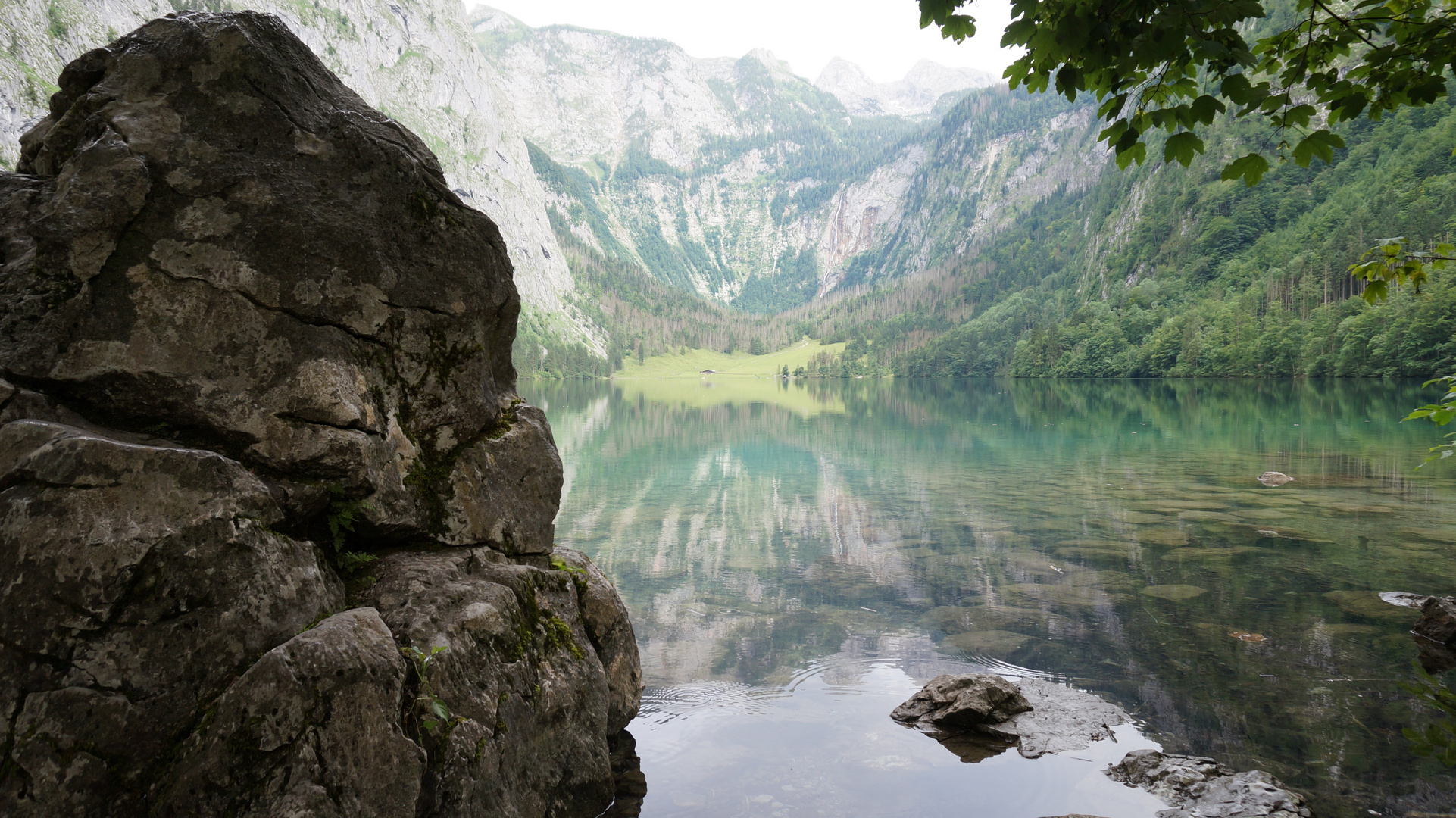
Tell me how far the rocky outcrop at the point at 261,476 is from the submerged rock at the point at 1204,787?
5280mm

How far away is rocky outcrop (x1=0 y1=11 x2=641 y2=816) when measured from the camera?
389cm

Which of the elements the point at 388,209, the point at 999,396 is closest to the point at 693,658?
the point at 388,209

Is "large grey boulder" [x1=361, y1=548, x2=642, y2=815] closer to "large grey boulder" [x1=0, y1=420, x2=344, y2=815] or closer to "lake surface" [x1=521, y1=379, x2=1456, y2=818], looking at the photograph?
"large grey boulder" [x1=0, y1=420, x2=344, y2=815]

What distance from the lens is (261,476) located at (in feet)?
16.6

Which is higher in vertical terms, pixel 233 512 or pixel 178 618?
pixel 233 512

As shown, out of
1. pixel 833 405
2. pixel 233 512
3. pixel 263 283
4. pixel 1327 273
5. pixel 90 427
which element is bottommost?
pixel 833 405

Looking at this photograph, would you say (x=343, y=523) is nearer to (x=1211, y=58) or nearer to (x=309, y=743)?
(x=309, y=743)

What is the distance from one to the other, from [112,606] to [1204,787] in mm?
8841

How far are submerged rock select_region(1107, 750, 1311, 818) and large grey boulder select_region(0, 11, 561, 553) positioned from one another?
6671 mm

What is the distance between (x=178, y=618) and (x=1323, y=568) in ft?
58.2

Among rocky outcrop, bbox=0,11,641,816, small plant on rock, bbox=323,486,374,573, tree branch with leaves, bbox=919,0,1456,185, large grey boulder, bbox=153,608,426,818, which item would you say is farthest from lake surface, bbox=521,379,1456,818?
tree branch with leaves, bbox=919,0,1456,185

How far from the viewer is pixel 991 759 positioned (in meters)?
7.71

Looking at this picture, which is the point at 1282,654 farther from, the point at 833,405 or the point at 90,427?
the point at 833,405

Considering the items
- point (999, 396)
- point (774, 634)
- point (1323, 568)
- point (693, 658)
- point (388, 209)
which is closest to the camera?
point (388, 209)
